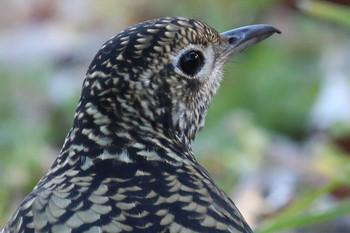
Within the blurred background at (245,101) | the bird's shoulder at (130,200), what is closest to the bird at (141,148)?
the bird's shoulder at (130,200)

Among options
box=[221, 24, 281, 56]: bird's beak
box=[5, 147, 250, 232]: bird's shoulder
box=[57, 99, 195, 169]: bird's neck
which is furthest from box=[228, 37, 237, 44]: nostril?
box=[5, 147, 250, 232]: bird's shoulder

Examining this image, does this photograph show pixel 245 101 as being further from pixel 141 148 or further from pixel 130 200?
pixel 130 200

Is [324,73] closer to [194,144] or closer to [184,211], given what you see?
[194,144]

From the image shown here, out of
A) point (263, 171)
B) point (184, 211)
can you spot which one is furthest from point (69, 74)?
point (184, 211)

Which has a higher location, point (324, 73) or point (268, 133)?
point (324, 73)

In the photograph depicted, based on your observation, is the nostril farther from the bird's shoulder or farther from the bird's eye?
the bird's shoulder

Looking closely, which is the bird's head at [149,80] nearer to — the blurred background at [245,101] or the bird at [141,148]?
the bird at [141,148]

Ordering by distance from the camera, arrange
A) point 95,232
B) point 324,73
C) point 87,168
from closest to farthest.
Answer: point 95,232 → point 87,168 → point 324,73
